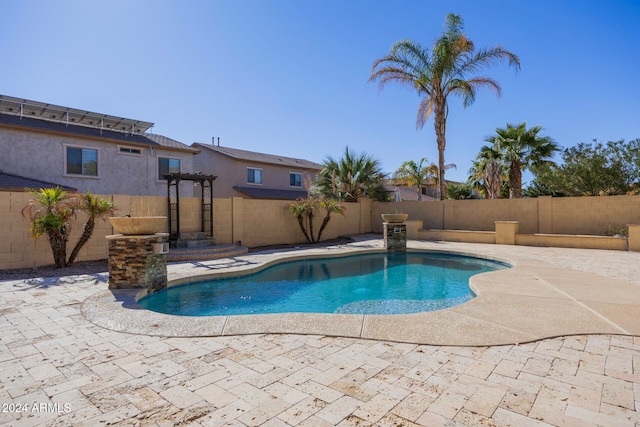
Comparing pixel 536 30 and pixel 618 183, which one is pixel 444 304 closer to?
pixel 536 30

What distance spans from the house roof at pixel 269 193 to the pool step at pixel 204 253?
29.4 feet

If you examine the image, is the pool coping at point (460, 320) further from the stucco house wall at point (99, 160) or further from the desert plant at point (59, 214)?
the stucco house wall at point (99, 160)

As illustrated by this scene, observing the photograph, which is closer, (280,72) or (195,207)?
(195,207)

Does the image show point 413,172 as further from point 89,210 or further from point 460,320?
point 460,320

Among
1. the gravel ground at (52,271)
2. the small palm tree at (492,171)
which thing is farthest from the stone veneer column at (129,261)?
the small palm tree at (492,171)

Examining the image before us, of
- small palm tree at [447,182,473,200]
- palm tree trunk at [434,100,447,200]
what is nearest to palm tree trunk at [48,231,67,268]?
palm tree trunk at [434,100,447,200]

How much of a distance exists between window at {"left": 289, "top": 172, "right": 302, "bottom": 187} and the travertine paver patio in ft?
67.6

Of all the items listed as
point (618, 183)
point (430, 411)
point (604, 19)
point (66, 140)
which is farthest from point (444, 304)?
point (618, 183)

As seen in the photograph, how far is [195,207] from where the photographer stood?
41.4 ft

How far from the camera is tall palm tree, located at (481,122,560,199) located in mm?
18172

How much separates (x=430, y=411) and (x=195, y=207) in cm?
1159

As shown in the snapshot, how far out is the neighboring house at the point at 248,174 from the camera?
21734 mm

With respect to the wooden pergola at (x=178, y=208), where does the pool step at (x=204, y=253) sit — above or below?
below

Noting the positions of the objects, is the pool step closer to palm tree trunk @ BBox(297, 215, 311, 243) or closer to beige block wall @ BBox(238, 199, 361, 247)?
beige block wall @ BBox(238, 199, 361, 247)
